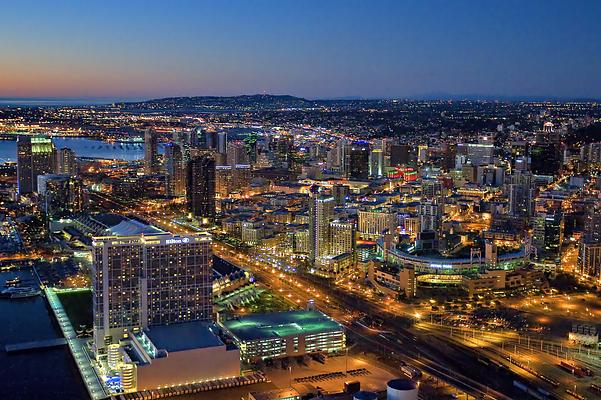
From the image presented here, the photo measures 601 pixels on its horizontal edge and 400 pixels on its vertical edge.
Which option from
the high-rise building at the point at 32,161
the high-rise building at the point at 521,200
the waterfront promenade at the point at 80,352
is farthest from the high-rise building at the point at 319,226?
the high-rise building at the point at 32,161

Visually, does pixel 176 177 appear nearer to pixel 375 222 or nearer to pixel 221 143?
pixel 375 222

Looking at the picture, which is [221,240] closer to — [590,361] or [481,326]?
[481,326]

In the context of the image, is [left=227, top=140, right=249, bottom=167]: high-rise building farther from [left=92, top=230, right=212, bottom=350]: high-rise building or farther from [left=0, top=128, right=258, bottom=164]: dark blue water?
[left=92, top=230, right=212, bottom=350]: high-rise building

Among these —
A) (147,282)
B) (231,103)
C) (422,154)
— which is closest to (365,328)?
(147,282)

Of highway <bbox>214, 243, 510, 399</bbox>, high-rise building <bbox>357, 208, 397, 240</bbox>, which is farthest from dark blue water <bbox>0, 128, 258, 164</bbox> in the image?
highway <bbox>214, 243, 510, 399</bbox>

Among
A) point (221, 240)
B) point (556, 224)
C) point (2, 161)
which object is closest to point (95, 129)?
point (2, 161)

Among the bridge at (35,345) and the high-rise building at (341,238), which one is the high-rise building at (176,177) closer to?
the high-rise building at (341,238)
